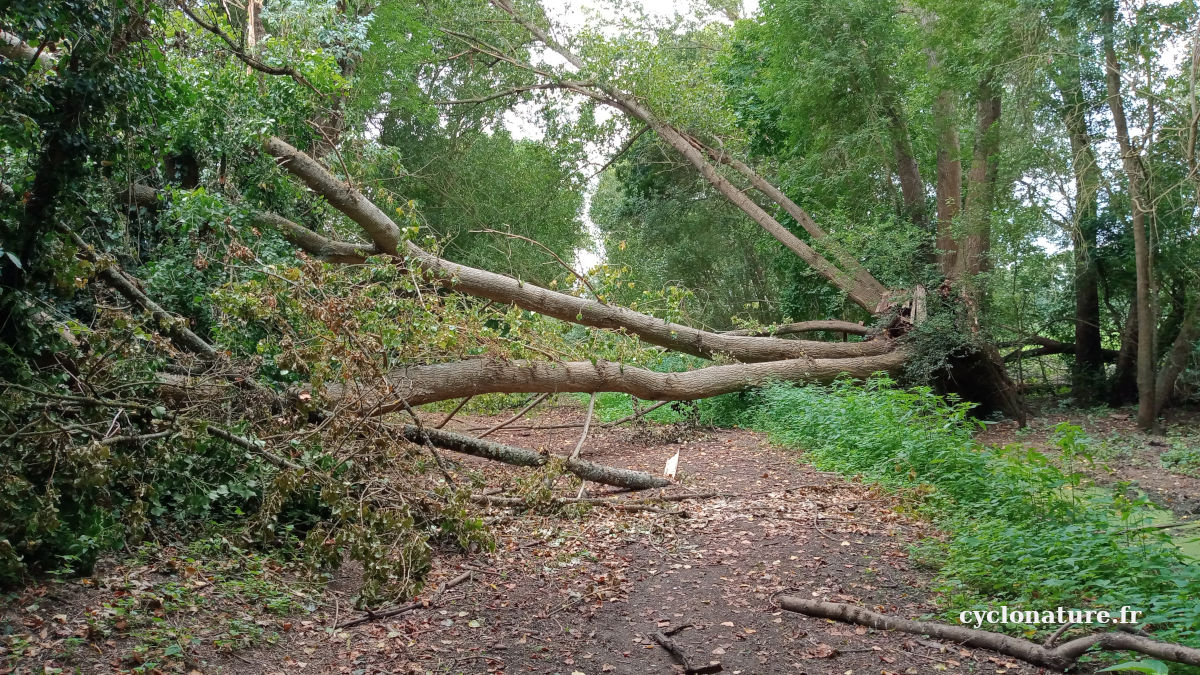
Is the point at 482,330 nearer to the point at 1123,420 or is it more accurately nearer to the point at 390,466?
the point at 390,466

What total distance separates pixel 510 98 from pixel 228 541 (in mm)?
13856

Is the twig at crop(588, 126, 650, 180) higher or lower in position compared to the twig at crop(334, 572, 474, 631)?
higher

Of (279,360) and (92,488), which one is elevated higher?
(279,360)

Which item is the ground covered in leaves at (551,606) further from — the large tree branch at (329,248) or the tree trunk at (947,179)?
the tree trunk at (947,179)

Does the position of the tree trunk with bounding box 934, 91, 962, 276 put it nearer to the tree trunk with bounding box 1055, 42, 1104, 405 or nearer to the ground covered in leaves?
the tree trunk with bounding box 1055, 42, 1104, 405

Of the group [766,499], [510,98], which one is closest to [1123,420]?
[766,499]

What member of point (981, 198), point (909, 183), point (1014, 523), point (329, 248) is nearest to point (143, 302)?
point (329, 248)

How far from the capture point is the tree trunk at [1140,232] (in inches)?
397

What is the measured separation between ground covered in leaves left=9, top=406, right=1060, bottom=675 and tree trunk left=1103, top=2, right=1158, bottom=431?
24.1 ft

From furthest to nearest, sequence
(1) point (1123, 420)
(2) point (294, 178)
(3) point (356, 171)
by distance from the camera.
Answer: (1) point (1123, 420) < (3) point (356, 171) < (2) point (294, 178)

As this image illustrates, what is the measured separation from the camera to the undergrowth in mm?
3523

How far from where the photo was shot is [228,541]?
4266mm

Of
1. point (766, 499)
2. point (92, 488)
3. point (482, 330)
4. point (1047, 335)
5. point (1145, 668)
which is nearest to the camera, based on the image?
point (1145, 668)

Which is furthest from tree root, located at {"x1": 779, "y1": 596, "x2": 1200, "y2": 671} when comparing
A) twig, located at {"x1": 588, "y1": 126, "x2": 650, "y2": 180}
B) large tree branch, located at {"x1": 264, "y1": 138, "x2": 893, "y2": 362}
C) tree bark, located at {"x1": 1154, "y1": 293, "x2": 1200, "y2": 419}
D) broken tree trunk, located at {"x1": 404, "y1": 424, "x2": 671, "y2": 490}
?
twig, located at {"x1": 588, "y1": 126, "x2": 650, "y2": 180}
